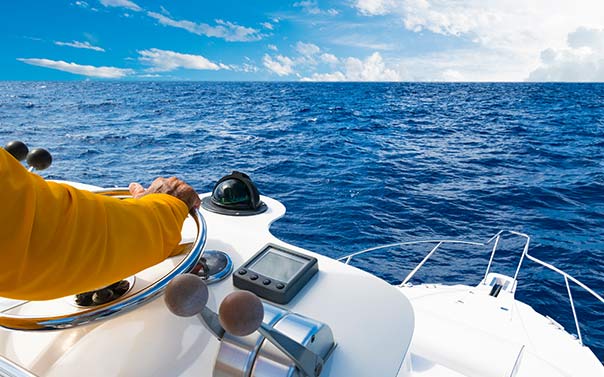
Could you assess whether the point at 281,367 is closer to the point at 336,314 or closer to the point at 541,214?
the point at 336,314

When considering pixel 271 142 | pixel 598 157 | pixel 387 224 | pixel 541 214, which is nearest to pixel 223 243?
pixel 387 224

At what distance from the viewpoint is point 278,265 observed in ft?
3.52

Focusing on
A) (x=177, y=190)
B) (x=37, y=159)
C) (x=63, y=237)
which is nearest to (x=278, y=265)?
(x=177, y=190)

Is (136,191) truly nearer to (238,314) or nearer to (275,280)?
(275,280)

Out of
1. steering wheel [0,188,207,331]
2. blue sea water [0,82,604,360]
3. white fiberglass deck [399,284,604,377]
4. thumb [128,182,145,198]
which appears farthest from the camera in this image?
blue sea water [0,82,604,360]

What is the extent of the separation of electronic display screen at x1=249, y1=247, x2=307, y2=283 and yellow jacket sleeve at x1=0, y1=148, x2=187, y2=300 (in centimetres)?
34

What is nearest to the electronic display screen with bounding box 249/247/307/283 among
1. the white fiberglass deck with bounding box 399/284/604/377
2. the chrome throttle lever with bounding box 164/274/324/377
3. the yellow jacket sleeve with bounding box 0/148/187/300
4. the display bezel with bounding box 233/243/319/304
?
the display bezel with bounding box 233/243/319/304

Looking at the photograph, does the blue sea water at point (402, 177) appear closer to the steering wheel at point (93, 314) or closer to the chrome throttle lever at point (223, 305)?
the steering wheel at point (93, 314)

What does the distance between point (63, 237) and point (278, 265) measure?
60 cm

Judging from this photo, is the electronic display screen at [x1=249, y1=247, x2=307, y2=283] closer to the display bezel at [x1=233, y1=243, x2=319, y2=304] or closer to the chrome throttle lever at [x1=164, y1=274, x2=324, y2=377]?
the display bezel at [x1=233, y1=243, x2=319, y2=304]

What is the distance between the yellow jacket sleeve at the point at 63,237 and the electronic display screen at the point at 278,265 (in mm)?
343

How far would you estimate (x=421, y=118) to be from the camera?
1794 cm

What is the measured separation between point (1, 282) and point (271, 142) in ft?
34.9

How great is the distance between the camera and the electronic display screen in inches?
40.4
